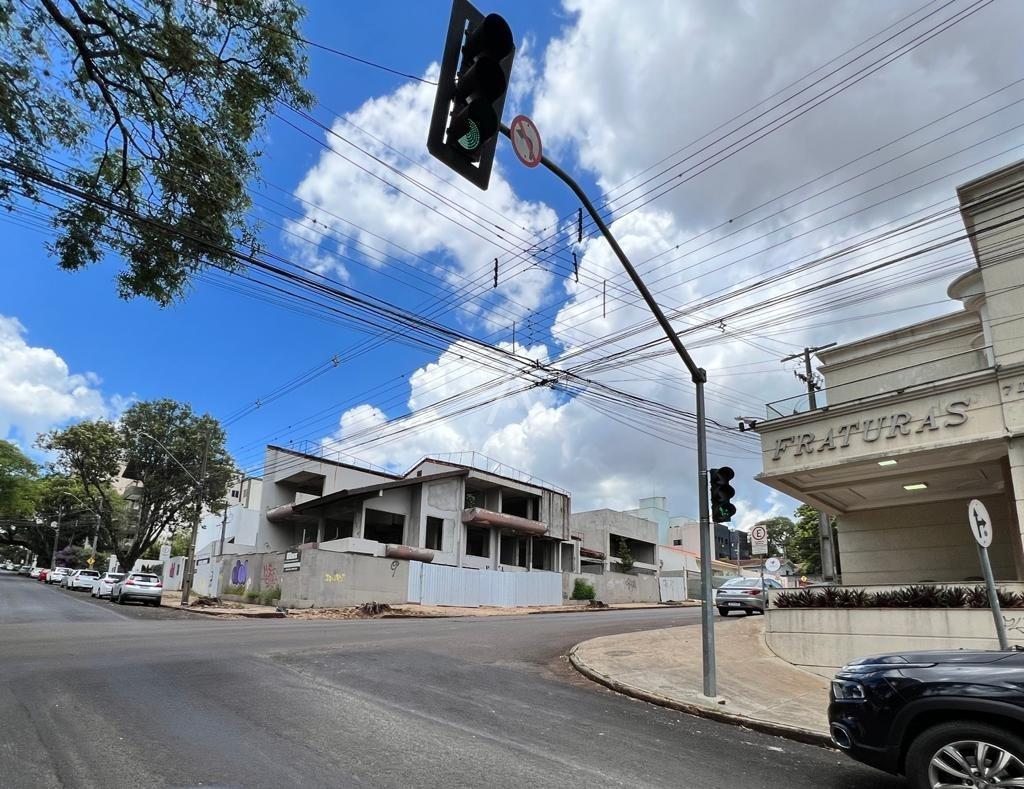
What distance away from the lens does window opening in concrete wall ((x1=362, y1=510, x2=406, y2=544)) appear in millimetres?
40062

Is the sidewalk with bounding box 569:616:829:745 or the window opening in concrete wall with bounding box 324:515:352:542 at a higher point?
the window opening in concrete wall with bounding box 324:515:352:542

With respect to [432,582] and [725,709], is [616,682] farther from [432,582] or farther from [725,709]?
[432,582]

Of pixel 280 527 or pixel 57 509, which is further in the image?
pixel 57 509

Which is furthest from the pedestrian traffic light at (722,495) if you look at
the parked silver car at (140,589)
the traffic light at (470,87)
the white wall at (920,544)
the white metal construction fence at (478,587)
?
the parked silver car at (140,589)

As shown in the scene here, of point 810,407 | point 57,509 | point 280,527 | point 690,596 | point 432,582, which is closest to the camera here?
point 810,407

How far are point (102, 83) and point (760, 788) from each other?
959 cm

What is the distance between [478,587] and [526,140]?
31.3 m

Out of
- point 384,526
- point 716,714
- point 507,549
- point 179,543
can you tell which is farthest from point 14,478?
point 716,714

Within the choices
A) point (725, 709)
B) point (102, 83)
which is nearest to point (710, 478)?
point (725, 709)

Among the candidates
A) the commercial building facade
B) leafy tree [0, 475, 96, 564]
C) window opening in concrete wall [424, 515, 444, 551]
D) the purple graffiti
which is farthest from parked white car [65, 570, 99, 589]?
the commercial building facade

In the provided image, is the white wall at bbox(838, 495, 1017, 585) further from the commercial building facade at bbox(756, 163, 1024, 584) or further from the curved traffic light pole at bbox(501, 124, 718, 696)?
the curved traffic light pole at bbox(501, 124, 718, 696)

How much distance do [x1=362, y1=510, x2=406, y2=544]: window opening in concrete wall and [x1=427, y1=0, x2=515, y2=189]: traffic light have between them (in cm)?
3524

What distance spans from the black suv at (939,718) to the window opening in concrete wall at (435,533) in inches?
1350

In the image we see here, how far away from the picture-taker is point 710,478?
11.0 meters
